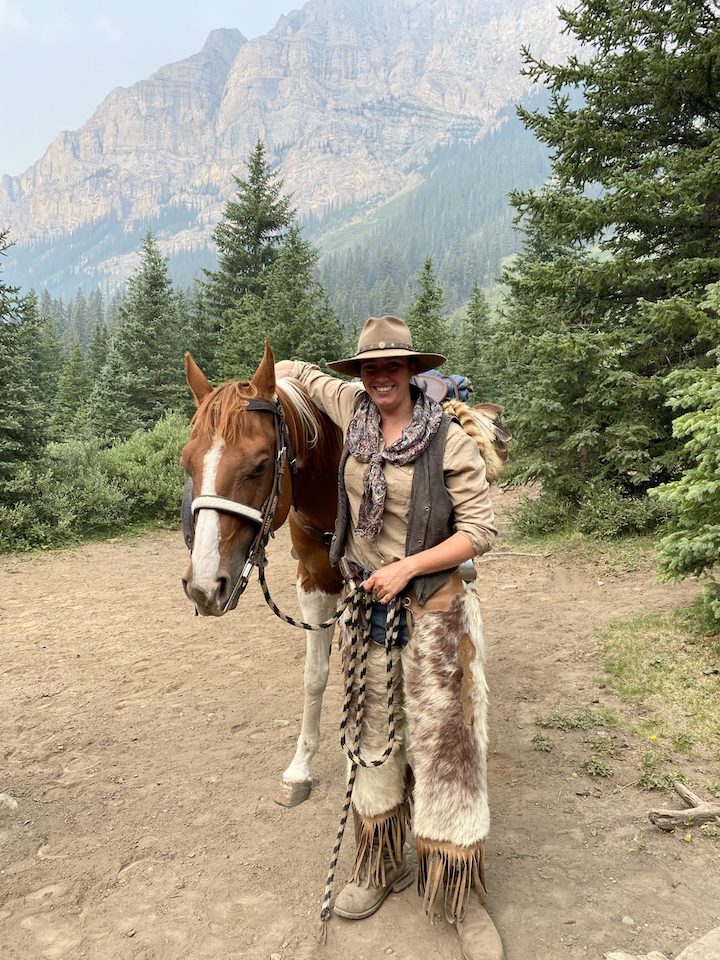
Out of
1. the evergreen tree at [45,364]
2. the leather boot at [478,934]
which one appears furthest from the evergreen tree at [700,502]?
the evergreen tree at [45,364]

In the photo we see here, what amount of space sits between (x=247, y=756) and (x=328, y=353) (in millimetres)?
14977

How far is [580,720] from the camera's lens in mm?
4059

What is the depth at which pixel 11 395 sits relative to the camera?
33.0 ft

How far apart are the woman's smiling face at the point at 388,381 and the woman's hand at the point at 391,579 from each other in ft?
2.04

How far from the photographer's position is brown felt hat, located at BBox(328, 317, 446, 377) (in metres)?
2.24

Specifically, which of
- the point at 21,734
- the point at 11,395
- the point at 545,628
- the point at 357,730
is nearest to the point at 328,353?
the point at 11,395

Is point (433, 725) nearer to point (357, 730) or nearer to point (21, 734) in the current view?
point (357, 730)

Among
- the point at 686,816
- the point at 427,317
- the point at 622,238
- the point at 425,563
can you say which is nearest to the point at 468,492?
the point at 425,563

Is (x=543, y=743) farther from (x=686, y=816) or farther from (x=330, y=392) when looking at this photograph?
(x=330, y=392)

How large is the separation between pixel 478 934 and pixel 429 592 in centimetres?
133

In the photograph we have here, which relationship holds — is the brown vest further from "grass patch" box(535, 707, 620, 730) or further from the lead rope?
"grass patch" box(535, 707, 620, 730)

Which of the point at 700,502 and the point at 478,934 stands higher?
the point at 700,502

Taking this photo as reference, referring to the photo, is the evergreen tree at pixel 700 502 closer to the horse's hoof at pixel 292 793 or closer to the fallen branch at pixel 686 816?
the fallen branch at pixel 686 816

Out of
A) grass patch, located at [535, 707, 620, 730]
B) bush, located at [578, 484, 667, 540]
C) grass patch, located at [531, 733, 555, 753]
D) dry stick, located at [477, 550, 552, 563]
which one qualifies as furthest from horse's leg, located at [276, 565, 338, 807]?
bush, located at [578, 484, 667, 540]
